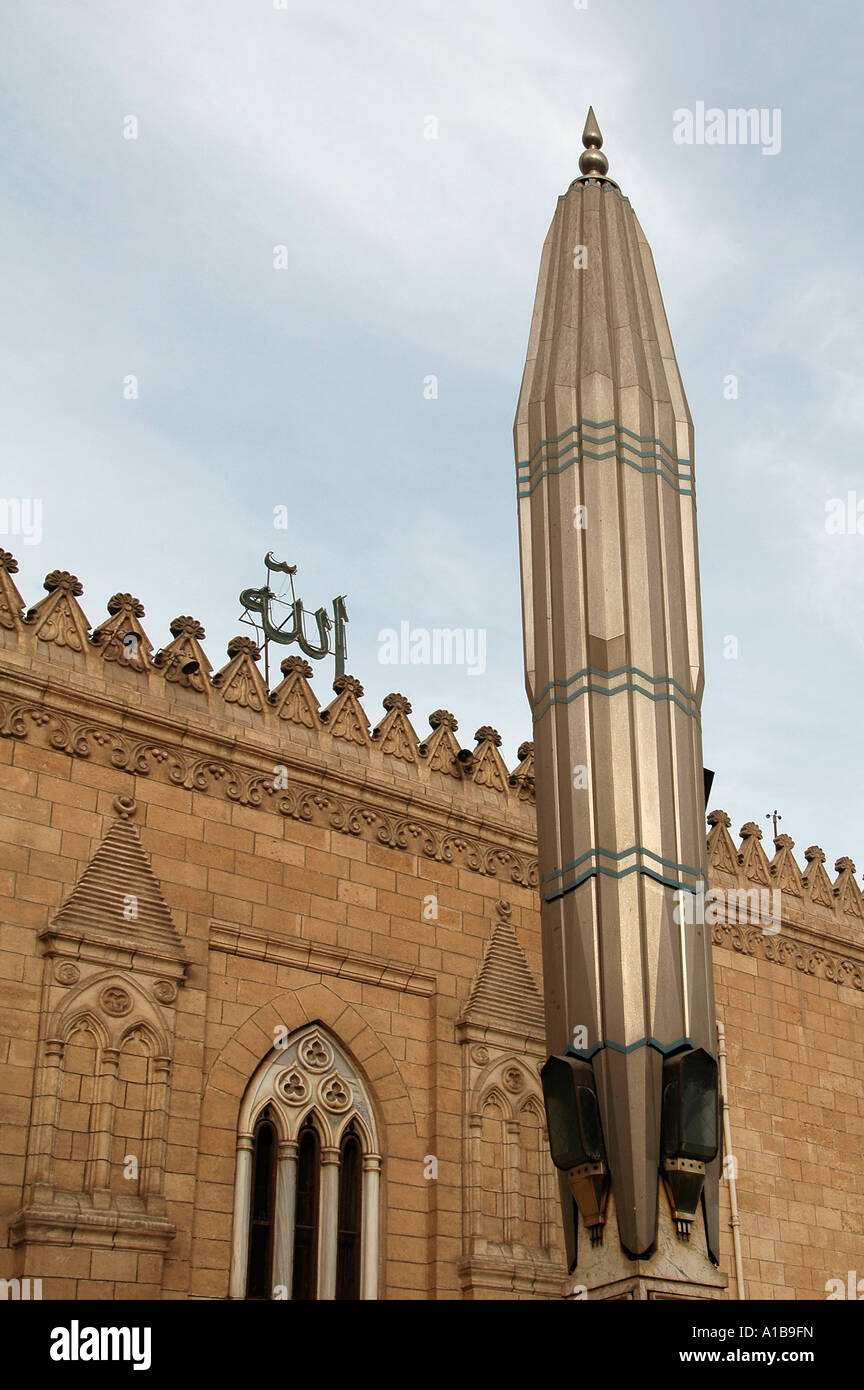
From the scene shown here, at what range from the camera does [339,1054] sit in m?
16.8

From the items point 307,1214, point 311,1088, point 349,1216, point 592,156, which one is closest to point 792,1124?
point 349,1216

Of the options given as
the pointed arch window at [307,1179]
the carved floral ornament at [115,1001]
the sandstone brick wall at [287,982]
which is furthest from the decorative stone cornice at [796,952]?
the carved floral ornament at [115,1001]

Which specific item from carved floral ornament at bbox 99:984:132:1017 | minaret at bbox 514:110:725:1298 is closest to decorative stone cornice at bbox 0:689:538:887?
carved floral ornament at bbox 99:984:132:1017

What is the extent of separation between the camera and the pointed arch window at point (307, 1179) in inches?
606

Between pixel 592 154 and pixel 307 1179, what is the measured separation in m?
11.1

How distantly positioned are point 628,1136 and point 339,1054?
423cm

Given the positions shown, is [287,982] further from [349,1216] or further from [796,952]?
[796,952]

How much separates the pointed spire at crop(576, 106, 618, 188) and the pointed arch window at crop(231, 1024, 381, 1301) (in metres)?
9.51

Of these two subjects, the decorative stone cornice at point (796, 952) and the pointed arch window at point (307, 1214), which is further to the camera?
the decorative stone cornice at point (796, 952)

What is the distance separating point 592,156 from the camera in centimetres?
1845

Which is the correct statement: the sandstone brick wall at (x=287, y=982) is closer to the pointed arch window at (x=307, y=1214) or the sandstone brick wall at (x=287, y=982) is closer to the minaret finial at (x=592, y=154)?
the pointed arch window at (x=307, y=1214)
